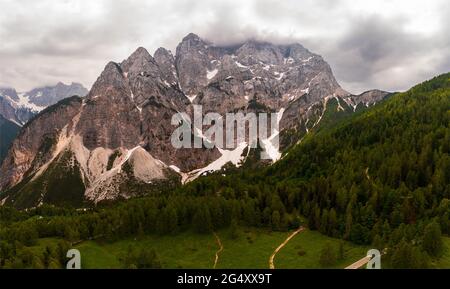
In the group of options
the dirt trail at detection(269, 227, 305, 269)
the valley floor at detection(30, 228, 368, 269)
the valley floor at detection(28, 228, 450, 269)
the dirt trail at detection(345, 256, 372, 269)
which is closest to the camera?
the dirt trail at detection(345, 256, 372, 269)

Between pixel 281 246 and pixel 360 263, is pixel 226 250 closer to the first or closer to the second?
pixel 281 246

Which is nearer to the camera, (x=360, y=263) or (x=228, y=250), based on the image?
(x=360, y=263)

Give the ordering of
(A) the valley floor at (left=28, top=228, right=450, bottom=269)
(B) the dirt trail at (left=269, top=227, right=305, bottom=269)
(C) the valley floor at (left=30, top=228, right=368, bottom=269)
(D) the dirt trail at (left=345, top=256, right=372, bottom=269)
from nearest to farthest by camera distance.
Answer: (D) the dirt trail at (left=345, top=256, right=372, bottom=269) < (B) the dirt trail at (left=269, top=227, right=305, bottom=269) < (A) the valley floor at (left=28, top=228, right=450, bottom=269) < (C) the valley floor at (left=30, top=228, right=368, bottom=269)

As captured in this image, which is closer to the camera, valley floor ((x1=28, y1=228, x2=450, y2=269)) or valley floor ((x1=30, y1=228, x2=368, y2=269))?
valley floor ((x1=28, y1=228, x2=450, y2=269))

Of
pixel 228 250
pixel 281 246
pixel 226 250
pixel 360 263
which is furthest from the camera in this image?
pixel 281 246

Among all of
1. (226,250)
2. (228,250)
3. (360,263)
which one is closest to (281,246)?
(228,250)

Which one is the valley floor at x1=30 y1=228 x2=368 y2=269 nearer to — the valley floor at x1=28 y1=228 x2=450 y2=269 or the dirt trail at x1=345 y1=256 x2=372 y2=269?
the valley floor at x1=28 y1=228 x2=450 y2=269

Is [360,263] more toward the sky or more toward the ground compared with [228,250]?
more toward the sky

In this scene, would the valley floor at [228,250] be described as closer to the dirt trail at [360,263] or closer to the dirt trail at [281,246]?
the dirt trail at [281,246]

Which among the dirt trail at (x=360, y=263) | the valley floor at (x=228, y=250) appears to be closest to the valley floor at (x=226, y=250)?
the valley floor at (x=228, y=250)

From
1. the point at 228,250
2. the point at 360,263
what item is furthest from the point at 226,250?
the point at 360,263

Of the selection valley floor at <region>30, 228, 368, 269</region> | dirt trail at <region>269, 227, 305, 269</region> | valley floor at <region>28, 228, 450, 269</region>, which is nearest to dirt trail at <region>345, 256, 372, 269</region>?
valley floor at <region>28, 228, 450, 269</region>

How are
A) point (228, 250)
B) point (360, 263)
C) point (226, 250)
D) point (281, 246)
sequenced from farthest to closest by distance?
point (281, 246) < point (226, 250) < point (228, 250) < point (360, 263)
